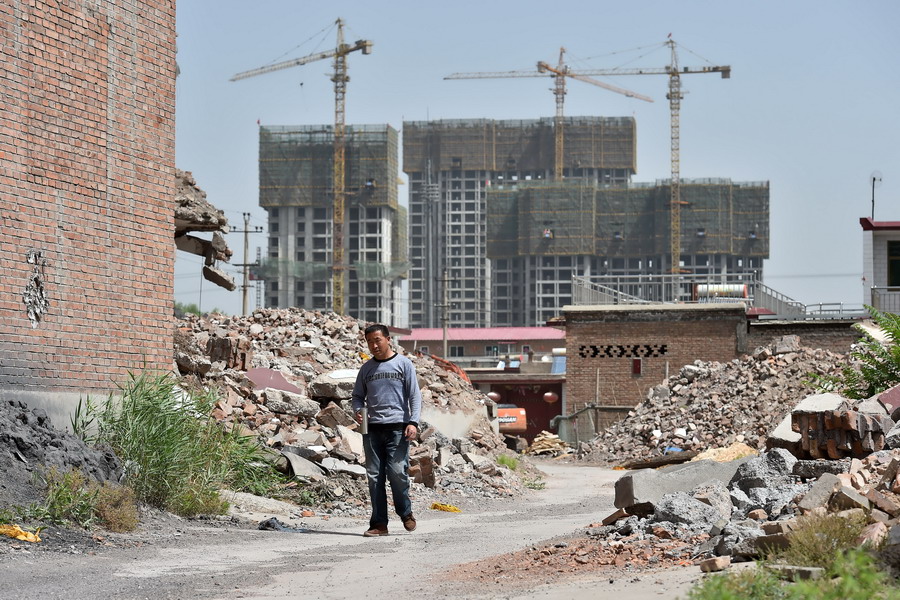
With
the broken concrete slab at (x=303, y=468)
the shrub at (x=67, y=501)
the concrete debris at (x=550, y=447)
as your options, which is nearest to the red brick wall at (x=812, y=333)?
the concrete debris at (x=550, y=447)

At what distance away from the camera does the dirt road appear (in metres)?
6.93

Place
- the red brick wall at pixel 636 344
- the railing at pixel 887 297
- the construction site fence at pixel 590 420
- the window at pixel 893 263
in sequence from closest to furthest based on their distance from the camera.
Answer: the railing at pixel 887 297 → the window at pixel 893 263 → the red brick wall at pixel 636 344 → the construction site fence at pixel 590 420

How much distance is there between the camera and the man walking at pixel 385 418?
10.3 meters

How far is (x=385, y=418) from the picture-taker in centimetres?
1031

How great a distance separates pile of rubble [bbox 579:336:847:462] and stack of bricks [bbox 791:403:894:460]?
14.8m

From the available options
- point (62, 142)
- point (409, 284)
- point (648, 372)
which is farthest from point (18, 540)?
point (409, 284)

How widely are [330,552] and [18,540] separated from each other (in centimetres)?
240

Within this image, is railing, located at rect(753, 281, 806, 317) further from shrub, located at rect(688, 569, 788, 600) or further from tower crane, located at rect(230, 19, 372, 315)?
tower crane, located at rect(230, 19, 372, 315)

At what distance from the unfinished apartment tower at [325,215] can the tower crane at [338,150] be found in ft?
5.29

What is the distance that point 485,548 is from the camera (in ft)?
31.8

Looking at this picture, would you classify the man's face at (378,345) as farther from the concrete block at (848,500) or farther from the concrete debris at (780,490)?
the concrete block at (848,500)

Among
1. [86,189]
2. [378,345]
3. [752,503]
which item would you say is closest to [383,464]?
[378,345]

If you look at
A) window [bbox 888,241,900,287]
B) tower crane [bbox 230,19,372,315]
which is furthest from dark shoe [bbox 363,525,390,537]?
tower crane [bbox 230,19,372,315]

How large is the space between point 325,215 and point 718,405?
14105cm
